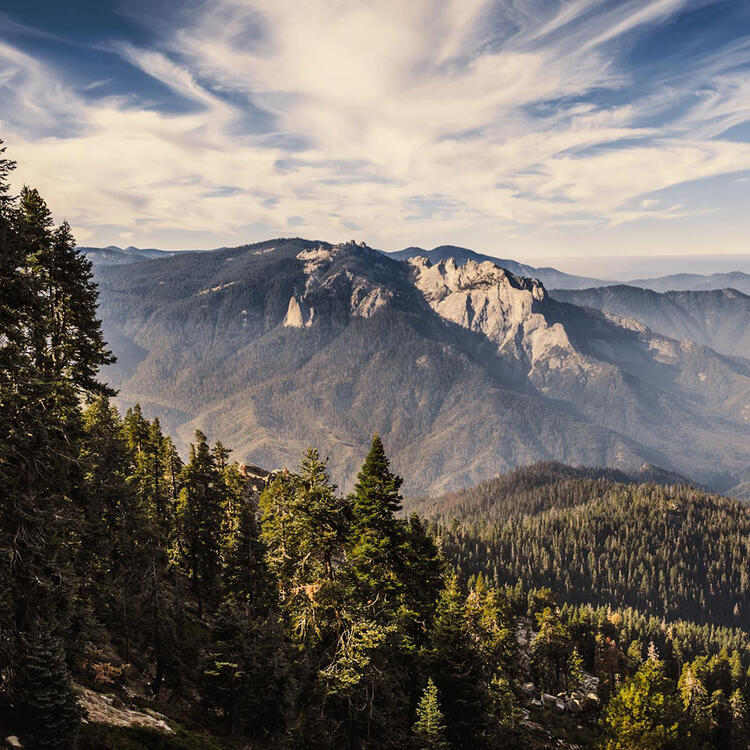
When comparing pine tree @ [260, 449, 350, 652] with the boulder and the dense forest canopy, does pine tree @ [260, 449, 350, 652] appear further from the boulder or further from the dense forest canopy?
the boulder

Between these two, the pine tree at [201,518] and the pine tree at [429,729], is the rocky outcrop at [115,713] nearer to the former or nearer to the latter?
the pine tree at [429,729]

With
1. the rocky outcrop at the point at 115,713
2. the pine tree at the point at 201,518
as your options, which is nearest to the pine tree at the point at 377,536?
the rocky outcrop at the point at 115,713

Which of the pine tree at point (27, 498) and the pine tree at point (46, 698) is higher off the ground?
the pine tree at point (27, 498)

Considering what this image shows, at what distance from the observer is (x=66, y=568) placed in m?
17.4

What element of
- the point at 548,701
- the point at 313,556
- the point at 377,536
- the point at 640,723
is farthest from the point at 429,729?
the point at 548,701

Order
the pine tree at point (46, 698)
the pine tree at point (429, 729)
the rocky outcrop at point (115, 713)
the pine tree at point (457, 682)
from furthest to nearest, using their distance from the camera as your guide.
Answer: the pine tree at point (457, 682) < the pine tree at point (429, 729) < the rocky outcrop at point (115, 713) < the pine tree at point (46, 698)

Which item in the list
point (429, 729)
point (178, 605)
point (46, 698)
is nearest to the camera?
point (46, 698)

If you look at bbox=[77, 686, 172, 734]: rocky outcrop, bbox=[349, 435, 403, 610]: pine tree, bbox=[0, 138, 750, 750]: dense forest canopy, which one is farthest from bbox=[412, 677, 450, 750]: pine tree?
bbox=[77, 686, 172, 734]: rocky outcrop

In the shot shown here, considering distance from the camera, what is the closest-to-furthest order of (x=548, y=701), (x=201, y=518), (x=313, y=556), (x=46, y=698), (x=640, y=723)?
(x=46, y=698)
(x=313, y=556)
(x=640, y=723)
(x=201, y=518)
(x=548, y=701)

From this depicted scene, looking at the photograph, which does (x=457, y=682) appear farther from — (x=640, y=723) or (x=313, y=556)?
(x=640, y=723)

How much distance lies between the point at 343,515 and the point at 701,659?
114394 millimetres

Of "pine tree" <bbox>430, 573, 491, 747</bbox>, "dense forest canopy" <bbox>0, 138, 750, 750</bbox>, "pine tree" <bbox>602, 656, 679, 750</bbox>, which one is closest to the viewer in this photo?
"dense forest canopy" <bbox>0, 138, 750, 750</bbox>

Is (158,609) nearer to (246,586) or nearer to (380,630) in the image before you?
(246,586)

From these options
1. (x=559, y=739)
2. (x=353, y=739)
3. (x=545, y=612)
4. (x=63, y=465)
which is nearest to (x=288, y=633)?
(x=353, y=739)
